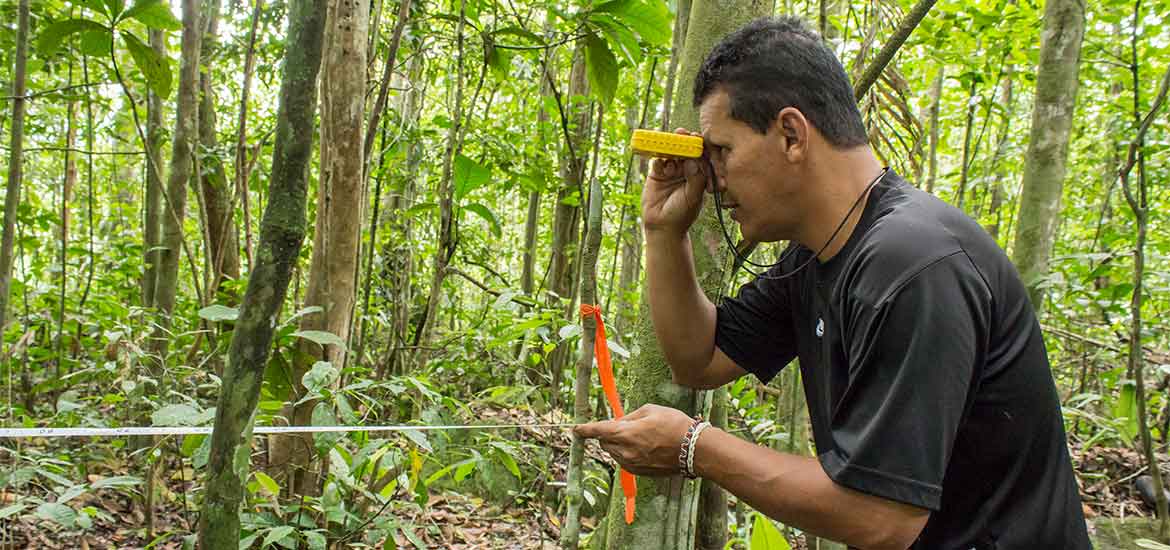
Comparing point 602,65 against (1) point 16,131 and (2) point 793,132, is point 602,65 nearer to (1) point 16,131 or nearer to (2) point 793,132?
(2) point 793,132

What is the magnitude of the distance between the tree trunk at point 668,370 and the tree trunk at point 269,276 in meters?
0.87

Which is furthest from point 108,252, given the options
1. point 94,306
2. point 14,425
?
point 14,425

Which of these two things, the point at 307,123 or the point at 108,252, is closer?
the point at 307,123

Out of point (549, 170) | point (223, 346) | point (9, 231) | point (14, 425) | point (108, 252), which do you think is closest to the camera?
point (223, 346)

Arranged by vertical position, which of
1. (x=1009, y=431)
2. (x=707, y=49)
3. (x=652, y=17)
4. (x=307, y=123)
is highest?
(x=652, y=17)

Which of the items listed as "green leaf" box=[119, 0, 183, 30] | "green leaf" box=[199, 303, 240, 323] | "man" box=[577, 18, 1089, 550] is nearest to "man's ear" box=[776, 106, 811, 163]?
"man" box=[577, 18, 1089, 550]

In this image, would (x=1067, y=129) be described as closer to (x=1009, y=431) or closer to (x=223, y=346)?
(x=1009, y=431)

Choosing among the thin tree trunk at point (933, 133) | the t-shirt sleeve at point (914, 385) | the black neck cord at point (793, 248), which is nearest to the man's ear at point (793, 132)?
the black neck cord at point (793, 248)

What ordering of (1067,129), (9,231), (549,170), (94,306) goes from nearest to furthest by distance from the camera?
1. (9,231)
2. (1067,129)
3. (549,170)
4. (94,306)

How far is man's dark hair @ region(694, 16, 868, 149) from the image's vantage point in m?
1.43

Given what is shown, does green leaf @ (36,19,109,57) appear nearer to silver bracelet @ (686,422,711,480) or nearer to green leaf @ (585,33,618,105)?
green leaf @ (585,33,618,105)

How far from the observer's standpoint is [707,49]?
187cm

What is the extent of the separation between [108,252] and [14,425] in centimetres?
260

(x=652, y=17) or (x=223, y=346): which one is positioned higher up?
(x=652, y=17)
